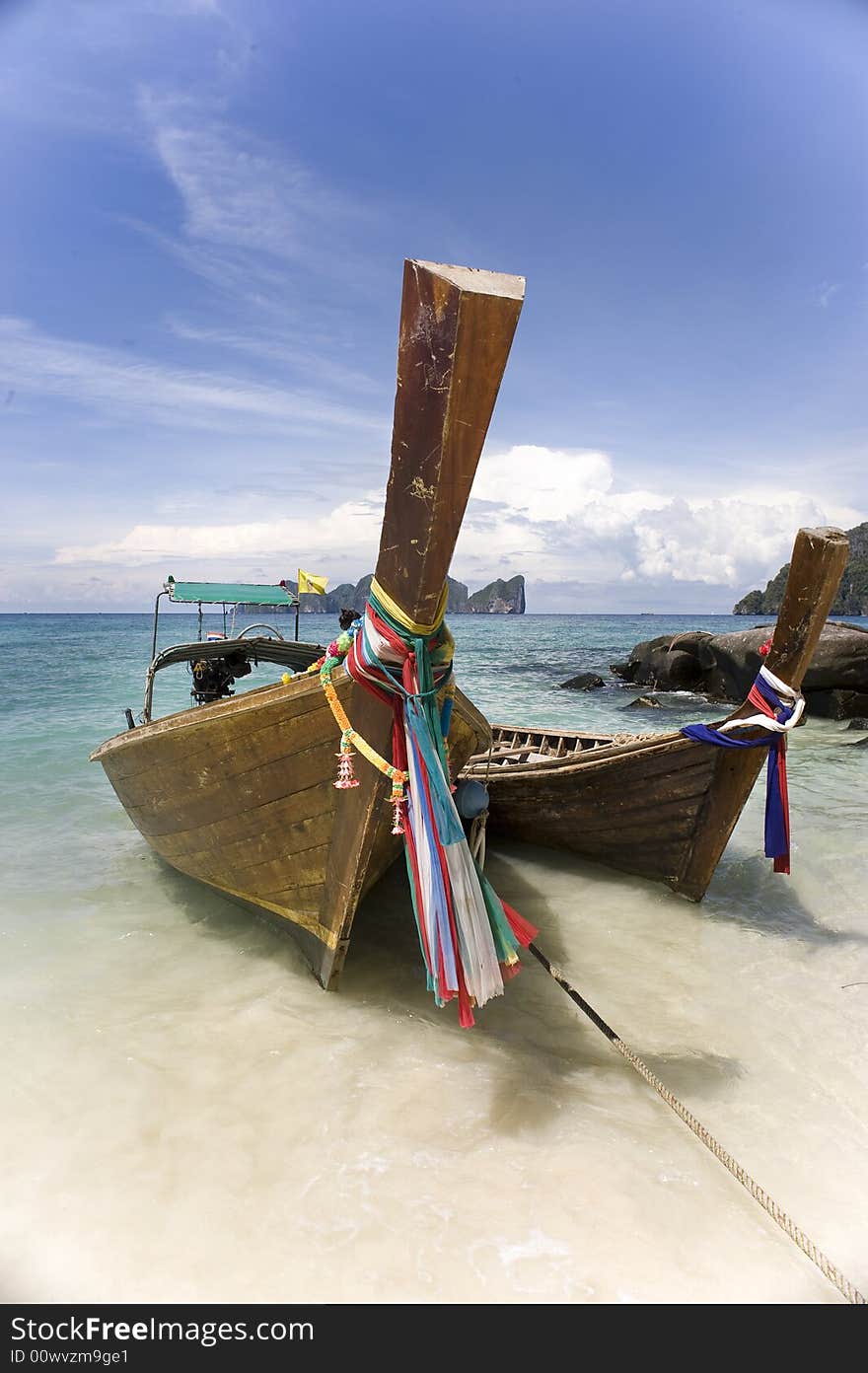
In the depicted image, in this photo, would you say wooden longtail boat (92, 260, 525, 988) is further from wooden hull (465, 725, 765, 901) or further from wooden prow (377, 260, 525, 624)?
wooden hull (465, 725, 765, 901)

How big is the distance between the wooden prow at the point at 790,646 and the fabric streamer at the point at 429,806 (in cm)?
246

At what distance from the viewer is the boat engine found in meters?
6.41

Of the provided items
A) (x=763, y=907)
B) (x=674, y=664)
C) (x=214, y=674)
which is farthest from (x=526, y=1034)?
(x=674, y=664)

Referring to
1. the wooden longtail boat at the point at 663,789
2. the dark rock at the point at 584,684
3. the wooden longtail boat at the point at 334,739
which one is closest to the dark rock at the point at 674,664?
A: the dark rock at the point at 584,684

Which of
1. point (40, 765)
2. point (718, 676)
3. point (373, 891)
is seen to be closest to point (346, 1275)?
point (373, 891)

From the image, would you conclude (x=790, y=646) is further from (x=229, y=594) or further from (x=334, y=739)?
(x=229, y=594)

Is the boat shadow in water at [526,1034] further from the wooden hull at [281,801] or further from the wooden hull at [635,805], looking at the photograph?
the wooden hull at [635,805]

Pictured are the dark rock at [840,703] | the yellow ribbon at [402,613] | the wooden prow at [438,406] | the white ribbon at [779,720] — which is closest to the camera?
the wooden prow at [438,406]

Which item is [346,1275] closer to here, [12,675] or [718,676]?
[718,676]

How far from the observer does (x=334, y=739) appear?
3.40 m

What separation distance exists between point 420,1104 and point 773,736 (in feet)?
10.3

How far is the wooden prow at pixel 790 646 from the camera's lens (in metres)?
4.03

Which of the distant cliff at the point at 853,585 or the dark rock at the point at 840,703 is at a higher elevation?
the distant cliff at the point at 853,585

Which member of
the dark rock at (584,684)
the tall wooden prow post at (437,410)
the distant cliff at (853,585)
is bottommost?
the dark rock at (584,684)
